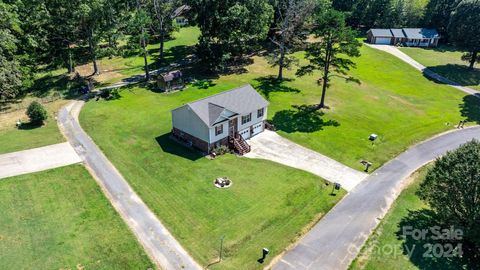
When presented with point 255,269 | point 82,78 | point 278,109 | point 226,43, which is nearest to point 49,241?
point 255,269

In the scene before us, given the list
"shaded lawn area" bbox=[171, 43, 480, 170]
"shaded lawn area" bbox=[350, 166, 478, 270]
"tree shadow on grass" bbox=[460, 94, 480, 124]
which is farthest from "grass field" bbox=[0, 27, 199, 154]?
"tree shadow on grass" bbox=[460, 94, 480, 124]

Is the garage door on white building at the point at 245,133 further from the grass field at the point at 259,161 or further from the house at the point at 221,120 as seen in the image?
the grass field at the point at 259,161

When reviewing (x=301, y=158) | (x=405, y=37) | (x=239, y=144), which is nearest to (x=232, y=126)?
(x=239, y=144)

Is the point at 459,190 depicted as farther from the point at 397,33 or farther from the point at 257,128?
the point at 397,33

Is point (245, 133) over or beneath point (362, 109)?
beneath

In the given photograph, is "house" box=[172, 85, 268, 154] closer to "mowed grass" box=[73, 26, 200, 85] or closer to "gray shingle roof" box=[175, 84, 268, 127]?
"gray shingle roof" box=[175, 84, 268, 127]

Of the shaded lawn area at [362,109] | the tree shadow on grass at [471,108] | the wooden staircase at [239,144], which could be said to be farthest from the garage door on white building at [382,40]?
the wooden staircase at [239,144]
